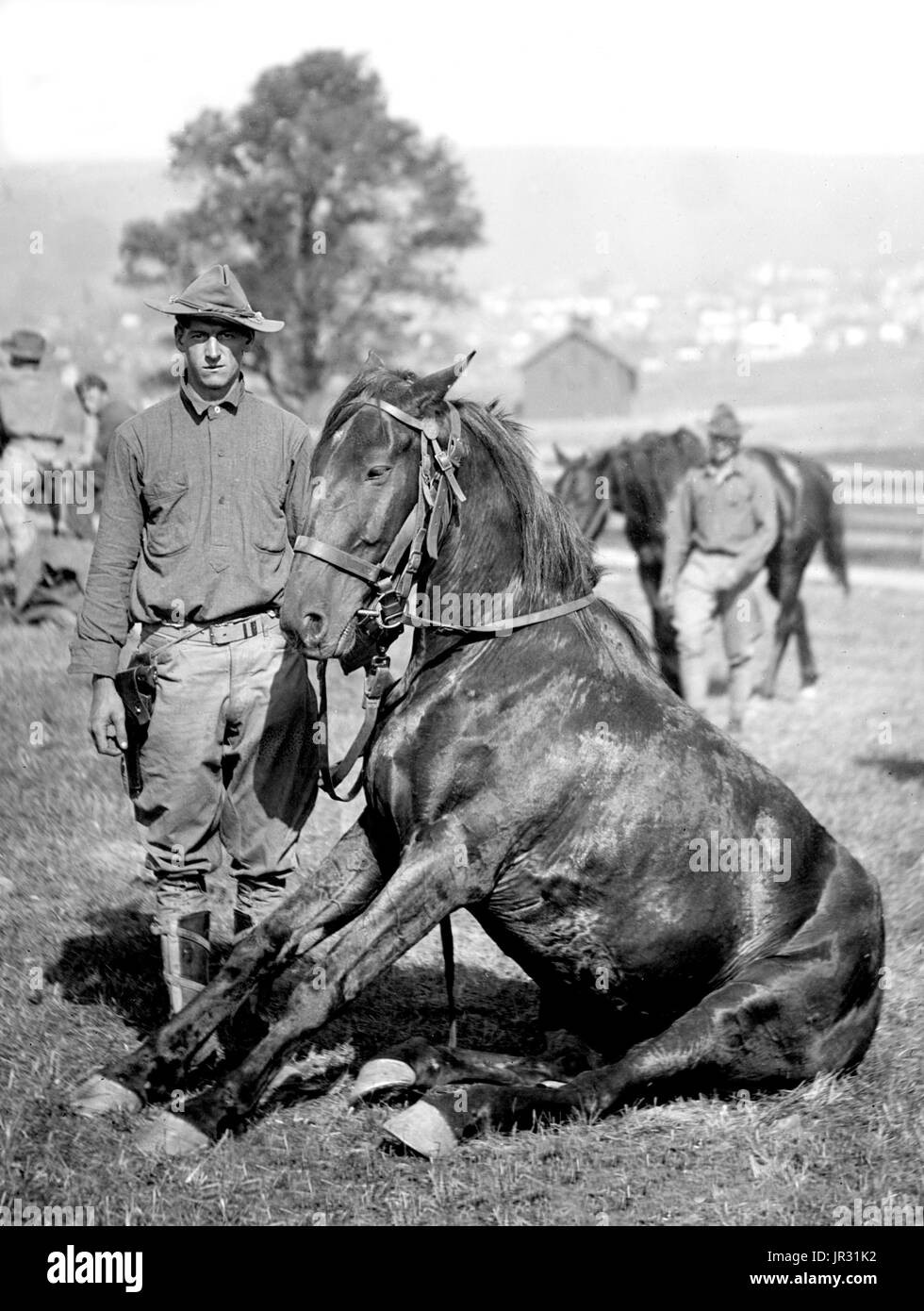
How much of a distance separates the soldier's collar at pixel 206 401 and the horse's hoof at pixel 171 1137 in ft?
6.90

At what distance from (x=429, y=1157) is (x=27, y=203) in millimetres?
39481

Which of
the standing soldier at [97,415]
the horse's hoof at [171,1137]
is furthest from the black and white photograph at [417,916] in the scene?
the standing soldier at [97,415]

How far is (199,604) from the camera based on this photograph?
15.6 feet

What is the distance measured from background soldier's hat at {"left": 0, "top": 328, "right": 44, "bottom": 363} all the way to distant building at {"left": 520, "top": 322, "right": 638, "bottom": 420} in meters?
44.9

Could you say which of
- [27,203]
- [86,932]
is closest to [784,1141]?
[86,932]

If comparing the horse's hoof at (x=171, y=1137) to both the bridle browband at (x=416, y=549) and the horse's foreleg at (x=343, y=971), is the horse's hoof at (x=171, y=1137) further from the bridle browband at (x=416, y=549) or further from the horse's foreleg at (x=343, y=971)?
the bridle browband at (x=416, y=549)

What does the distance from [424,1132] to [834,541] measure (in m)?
11.7

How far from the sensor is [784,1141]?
443 cm

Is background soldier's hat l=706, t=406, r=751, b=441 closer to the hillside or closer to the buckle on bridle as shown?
the hillside

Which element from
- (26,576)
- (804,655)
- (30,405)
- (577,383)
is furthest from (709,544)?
(577,383)

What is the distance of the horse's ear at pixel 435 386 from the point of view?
4.15 m

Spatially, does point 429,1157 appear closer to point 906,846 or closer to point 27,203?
point 906,846

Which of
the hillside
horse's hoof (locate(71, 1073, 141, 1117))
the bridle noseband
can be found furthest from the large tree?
horse's hoof (locate(71, 1073, 141, 1117))

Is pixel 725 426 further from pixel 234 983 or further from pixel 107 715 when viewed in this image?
pixel 234 983
